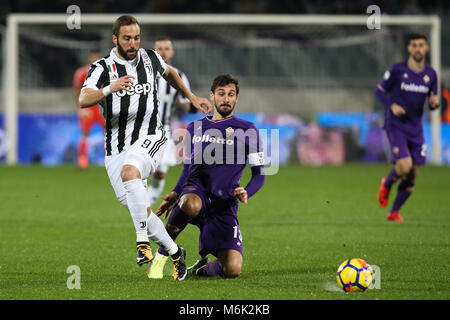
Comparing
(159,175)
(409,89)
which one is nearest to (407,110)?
(409,89)

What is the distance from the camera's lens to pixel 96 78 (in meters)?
5.46

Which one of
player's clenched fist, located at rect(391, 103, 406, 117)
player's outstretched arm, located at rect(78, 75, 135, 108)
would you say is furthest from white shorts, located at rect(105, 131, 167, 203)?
player's clenched fist, located at rect(391, 103, 406, 117)

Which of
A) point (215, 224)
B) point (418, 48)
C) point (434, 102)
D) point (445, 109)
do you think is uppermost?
point (418, 48)

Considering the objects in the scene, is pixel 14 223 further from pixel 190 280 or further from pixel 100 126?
pixel 100 126

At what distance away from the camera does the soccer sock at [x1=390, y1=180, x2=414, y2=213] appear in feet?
30.3

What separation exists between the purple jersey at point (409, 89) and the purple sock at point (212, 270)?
172 inches

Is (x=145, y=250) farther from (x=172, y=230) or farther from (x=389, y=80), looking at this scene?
(x=389, y=80)

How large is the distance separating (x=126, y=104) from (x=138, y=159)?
0.41 metres

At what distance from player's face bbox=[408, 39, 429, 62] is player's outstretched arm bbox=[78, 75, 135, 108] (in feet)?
16.2

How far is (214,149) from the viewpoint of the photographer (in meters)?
5.82

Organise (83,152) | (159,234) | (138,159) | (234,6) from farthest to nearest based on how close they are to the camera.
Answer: (234,6) → (83,152) → (138,159) → (159,234)

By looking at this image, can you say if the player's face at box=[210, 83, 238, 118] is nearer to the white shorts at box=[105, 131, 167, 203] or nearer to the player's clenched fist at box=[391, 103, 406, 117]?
the white shorts at box=[105, 131, 167, 203]
